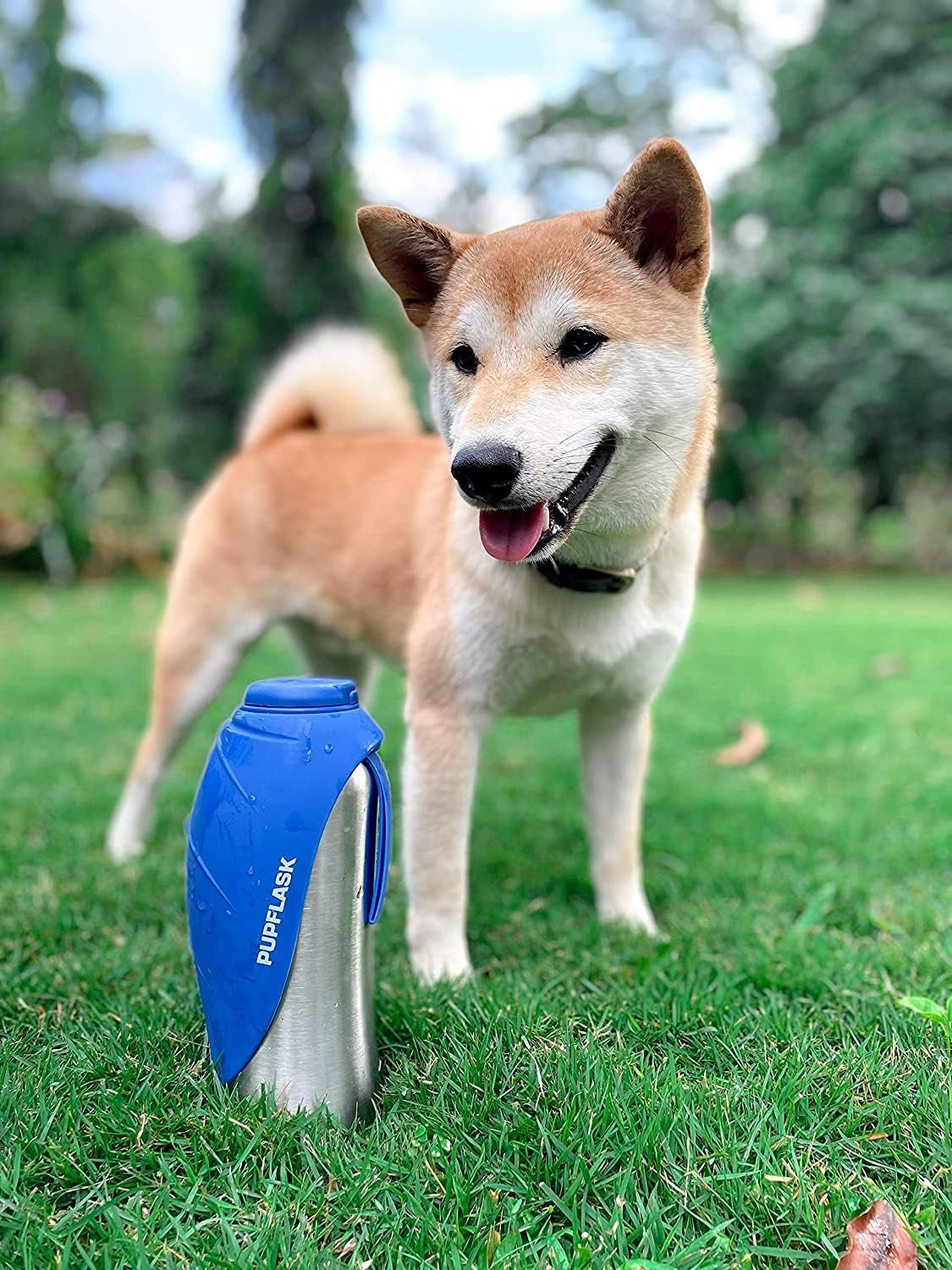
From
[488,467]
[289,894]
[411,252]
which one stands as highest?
[411,252]

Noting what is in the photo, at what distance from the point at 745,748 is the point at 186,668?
2.45 m

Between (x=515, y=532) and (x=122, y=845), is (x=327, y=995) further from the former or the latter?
(x=122, y=845)

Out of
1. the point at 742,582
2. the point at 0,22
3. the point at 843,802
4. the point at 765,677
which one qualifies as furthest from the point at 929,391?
the point at 0,22

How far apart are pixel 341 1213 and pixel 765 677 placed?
5.32 metres

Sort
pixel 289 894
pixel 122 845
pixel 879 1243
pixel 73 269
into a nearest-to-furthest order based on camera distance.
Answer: pixel 879 1243
pixel 289 894
pixel 122 845
pixel 73 269

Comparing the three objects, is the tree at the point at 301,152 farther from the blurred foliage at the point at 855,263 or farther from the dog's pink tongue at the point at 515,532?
the dog's pink tongue at the point at 515,532

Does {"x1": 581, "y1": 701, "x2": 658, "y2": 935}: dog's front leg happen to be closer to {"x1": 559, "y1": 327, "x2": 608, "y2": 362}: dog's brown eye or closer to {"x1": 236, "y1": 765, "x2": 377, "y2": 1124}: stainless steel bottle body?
{"x1": 559, "y1": 327, "x2": 608, "y2": 362}: dog's brown eye

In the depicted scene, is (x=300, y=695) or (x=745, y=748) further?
(x=745, y=748)

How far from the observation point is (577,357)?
193cm

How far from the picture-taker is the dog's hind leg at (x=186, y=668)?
3.21 m

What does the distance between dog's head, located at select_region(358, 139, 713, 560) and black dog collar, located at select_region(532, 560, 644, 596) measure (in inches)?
5.2

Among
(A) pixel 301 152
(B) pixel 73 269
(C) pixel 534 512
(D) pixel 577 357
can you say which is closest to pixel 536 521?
(C) pixel 534 512

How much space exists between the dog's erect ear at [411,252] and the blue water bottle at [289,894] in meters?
1.10

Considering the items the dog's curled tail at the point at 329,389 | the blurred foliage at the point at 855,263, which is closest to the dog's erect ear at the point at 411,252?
the dog's curled tail at the point at 329,389
